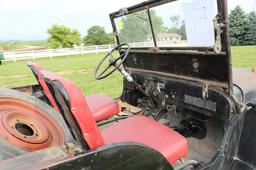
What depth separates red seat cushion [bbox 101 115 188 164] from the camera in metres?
1.82

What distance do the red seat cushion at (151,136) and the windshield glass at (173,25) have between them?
0.74 m

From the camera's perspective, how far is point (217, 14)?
1.62m

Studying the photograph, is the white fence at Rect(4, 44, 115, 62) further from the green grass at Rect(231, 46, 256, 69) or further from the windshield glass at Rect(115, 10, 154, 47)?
the windshield glass at Rect(115, 10, 154, 47)

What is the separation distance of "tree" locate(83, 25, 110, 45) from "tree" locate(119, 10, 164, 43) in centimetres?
4091

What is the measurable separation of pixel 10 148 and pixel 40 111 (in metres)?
0.54

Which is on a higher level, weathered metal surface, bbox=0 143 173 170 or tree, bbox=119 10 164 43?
tree, bbox=119 10 164 43

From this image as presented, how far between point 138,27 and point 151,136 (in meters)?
1.27

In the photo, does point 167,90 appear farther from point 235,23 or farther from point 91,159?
point 91,159

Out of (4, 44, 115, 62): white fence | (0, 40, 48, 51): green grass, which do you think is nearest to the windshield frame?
(4, 44, 115, 62): white fence

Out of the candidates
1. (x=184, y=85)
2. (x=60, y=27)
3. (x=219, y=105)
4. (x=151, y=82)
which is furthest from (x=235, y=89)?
(x=60, y=27)

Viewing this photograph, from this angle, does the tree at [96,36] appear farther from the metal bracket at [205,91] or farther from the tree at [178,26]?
the metal bracket at [205,91]

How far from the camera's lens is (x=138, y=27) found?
2.74 m

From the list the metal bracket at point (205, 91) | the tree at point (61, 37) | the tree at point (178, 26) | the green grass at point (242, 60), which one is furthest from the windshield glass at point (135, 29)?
the tree at point (61, 37)

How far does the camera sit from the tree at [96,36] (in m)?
44.0
